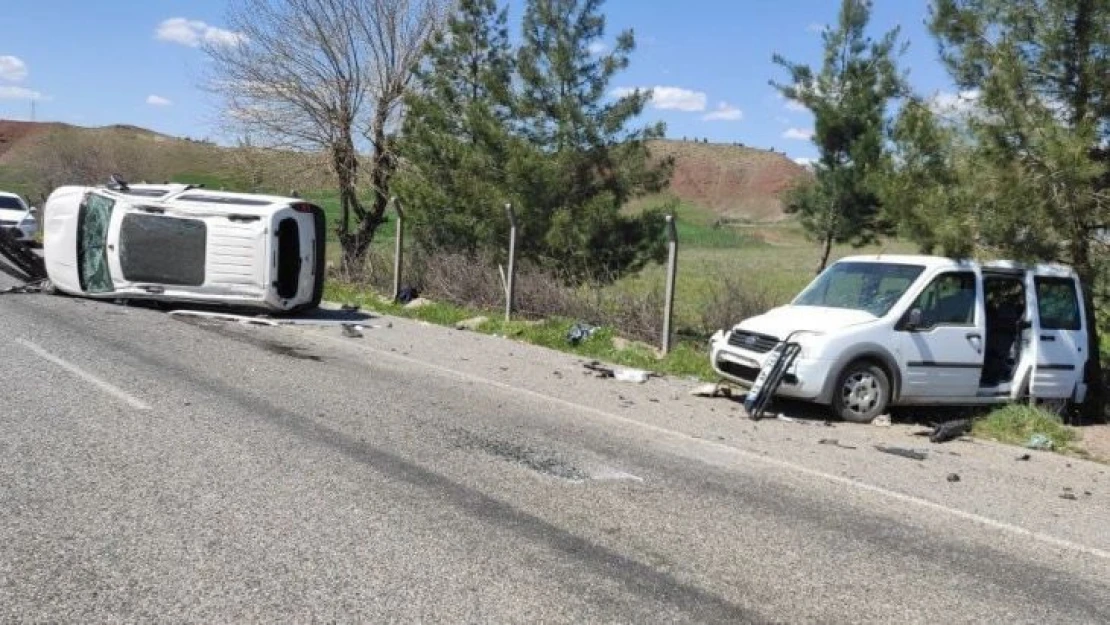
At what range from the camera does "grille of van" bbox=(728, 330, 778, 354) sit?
9500mm

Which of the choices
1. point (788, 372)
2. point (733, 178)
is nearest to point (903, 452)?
point (788, 372)

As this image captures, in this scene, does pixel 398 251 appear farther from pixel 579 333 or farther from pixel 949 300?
pixel 949 300

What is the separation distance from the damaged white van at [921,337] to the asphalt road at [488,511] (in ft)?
1.92

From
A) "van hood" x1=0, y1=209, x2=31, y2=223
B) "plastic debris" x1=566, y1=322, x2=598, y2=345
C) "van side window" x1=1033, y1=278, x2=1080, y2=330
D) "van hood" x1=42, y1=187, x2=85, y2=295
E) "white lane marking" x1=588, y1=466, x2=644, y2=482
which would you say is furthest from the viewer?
"van hood" x1=0, y1=209, x2=31, y2=223

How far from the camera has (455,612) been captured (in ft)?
13.0

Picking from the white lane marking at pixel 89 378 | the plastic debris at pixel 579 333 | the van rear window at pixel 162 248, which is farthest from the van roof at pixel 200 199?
the plastic debris at pixel 579 333

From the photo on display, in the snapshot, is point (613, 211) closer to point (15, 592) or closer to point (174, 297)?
point (174, 297)

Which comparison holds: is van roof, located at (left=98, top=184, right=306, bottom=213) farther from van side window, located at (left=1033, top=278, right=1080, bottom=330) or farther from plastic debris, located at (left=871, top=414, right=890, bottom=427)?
van side window, located at (left=1033, top=278, right=1080, bottom=330)

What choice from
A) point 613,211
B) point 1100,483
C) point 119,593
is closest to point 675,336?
point 613,211

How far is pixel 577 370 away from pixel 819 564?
23.0 feet

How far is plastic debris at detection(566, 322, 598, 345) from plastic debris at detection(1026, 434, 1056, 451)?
6373mm

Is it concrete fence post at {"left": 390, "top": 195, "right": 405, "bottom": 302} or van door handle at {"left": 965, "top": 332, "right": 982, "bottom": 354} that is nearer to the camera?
van door handle at {"left": 965, "top": 332, "right": 982, "bottom": 354}

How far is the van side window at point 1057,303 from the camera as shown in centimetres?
1013

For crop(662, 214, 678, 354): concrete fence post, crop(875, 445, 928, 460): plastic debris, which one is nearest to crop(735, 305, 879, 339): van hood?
crop(875, 445, 928, 460): plastic debris
